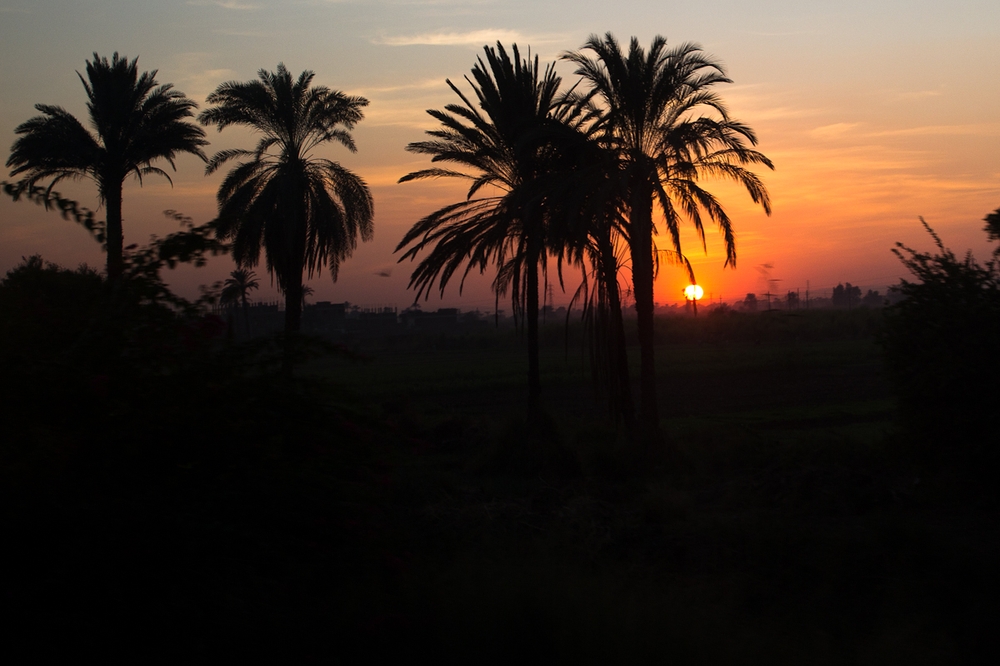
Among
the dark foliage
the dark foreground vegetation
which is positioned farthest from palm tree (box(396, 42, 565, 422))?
the dark foliage

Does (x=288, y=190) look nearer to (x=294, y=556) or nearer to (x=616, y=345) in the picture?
(x=616, y=345)

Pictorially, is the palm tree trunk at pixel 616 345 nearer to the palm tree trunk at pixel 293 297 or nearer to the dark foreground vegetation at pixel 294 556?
the palm tree trunk at pixel 293 297

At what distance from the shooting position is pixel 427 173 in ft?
69.3

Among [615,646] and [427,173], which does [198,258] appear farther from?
[427,173]

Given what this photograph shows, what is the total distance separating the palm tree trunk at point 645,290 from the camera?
17.8 metres

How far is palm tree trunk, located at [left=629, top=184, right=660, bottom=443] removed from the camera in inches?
701

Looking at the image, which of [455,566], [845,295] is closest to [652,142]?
[455,566]

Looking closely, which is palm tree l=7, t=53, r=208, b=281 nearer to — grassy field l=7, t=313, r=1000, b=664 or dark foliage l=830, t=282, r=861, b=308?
grassy field l=7, t=313, r=1000, b=664

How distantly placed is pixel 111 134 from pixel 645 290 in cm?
1693

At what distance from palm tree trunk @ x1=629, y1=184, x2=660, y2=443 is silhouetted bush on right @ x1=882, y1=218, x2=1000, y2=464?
7.11 metres

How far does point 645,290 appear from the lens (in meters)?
19.0

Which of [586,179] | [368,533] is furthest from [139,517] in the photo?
[586,179]

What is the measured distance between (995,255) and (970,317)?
1138mm

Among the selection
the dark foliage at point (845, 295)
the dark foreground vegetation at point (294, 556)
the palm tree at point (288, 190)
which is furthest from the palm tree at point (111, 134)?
the dark foliage at point (845, 295)
